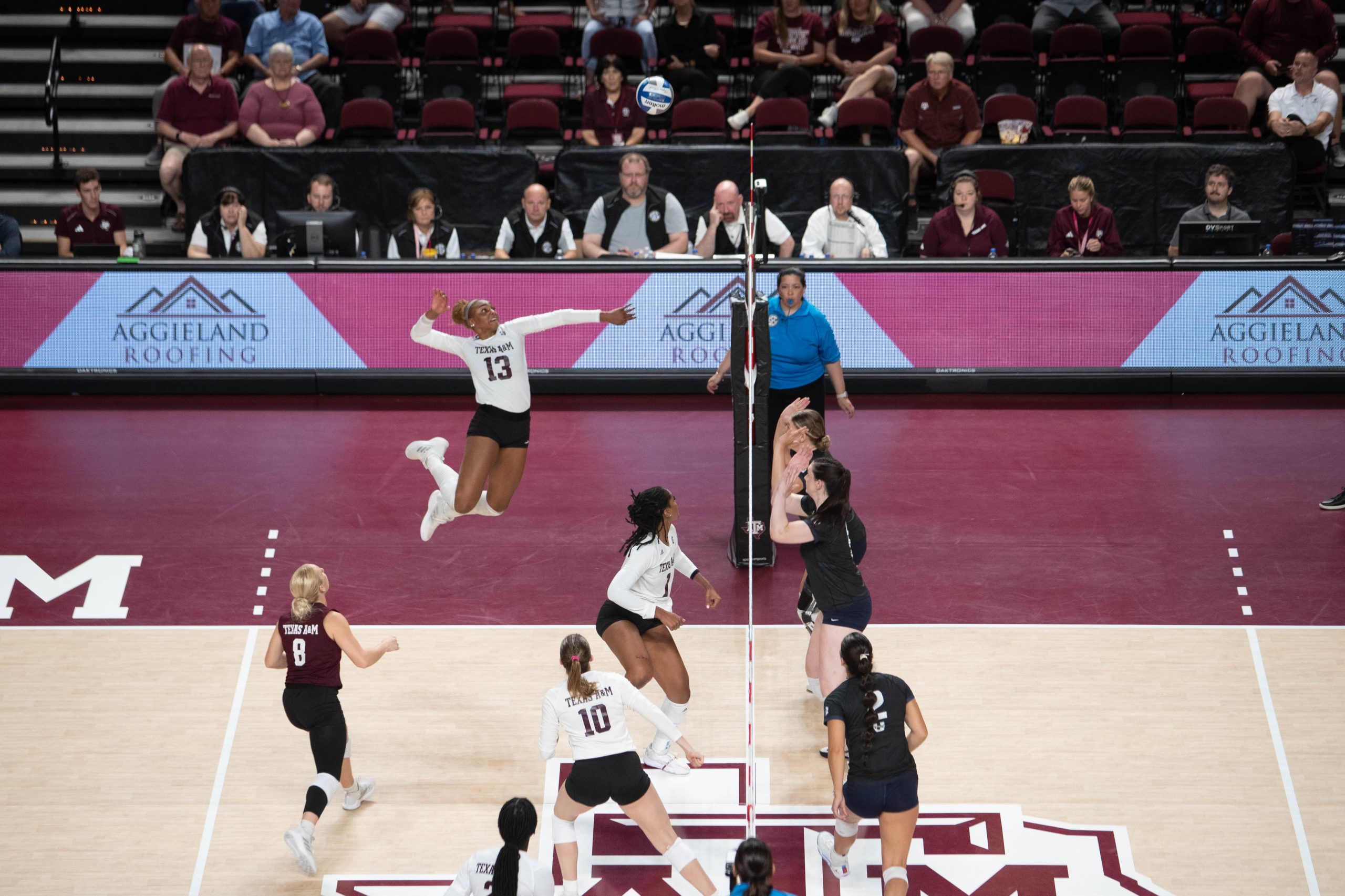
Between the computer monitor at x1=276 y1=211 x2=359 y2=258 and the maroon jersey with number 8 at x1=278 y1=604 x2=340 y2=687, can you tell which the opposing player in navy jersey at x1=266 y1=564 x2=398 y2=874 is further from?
the computer monitor at x1=276 y1=211 x2=359 y2=258

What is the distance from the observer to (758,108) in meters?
16.5

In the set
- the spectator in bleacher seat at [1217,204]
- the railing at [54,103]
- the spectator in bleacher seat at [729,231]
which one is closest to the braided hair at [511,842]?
the spectator in bleacher seat at [729,231]

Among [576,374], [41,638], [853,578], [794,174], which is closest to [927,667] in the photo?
[853,578]

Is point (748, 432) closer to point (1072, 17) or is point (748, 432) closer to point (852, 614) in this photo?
point (852, 614)

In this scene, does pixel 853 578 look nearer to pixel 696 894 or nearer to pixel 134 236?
pixel 696 894

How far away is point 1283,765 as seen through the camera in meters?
9.13

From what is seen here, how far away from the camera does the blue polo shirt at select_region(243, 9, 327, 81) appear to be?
57.4 feet

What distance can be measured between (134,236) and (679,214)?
5.39m

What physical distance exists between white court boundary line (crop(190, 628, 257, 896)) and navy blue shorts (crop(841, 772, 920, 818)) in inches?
144

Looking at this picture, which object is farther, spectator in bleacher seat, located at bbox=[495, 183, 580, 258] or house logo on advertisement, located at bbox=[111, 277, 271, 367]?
spectator in bleacher seat, located at bbox=[495, 183, 580, 258]

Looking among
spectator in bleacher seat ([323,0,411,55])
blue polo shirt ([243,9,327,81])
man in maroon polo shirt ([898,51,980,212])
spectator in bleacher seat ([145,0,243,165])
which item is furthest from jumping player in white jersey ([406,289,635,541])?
spectator in bleacher seat ([323,0,411,55])

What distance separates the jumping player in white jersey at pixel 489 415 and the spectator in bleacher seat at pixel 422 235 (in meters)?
4.64

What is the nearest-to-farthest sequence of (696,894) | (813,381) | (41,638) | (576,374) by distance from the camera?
(696,894) < (41,638) < (813,381) < (576,374)

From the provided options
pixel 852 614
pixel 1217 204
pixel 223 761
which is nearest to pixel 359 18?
pixel 1217 204
